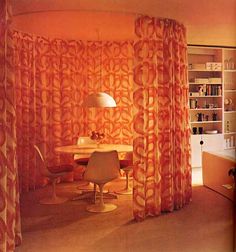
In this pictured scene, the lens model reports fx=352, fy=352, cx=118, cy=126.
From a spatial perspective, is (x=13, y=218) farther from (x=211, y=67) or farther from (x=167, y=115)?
(x=211, y=67)

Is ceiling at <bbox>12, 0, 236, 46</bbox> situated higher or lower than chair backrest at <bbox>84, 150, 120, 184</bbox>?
higher

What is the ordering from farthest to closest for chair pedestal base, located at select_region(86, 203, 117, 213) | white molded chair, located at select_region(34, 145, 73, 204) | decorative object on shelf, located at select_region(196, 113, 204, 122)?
decorative object on shelf, located at select_region(196, 113, 204, 122), white molded chair, located at select_region(34, 145, 73, 204), chair pedestal base, located at select_region(86, 203, 117, 213)

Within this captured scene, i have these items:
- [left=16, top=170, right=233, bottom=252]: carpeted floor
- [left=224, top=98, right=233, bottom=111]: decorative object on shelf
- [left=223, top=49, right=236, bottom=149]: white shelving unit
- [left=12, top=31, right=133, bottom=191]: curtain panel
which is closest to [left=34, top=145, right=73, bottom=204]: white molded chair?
[left=16, top=170, right=233, bottom=252]: carpeted floor

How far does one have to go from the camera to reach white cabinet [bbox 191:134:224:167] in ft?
25.1

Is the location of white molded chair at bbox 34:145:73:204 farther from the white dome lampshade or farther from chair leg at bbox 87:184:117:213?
the white dome lampshade

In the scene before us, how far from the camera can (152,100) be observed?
175 inches

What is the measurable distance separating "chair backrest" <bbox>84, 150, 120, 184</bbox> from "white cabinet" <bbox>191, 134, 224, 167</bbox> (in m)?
3.38

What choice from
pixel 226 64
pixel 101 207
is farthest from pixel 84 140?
pixel 226 64

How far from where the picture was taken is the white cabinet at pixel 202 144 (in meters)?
7.64

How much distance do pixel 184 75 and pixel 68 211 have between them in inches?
97.2

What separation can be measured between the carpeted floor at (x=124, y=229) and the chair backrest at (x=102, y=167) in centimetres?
49

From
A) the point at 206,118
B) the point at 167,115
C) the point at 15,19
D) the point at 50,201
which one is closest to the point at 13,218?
the point at 50,201

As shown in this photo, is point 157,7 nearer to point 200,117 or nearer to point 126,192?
point 126,192

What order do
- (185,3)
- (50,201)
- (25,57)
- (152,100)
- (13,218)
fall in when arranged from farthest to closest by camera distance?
(25,57) < (50,201) < (152,100) < (185,3) < (13,218)
